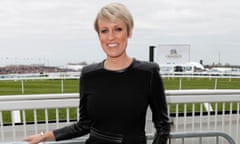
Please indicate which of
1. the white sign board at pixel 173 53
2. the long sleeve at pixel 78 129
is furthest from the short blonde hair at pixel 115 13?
the white sign board at pixel 173 53

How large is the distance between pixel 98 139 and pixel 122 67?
343mm

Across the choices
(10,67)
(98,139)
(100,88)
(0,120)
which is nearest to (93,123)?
(98,139)

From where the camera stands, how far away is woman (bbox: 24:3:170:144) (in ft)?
3.99

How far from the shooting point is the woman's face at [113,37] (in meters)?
1.20

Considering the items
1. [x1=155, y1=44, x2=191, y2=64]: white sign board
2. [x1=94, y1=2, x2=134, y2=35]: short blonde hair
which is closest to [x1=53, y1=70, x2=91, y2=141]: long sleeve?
[x1=94, y1=2, x2=134, y2=35]: short blonde hair

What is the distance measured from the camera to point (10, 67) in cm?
2117

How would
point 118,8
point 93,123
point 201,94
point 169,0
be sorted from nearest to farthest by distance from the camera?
1. point 118,8
2. point 93,123
3. point 201,94
4. point 169,0

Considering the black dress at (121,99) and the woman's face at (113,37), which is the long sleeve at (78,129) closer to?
the black dress at (121,99)

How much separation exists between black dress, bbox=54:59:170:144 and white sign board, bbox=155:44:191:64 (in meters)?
6.22

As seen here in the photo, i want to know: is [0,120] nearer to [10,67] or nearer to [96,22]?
[96,22]

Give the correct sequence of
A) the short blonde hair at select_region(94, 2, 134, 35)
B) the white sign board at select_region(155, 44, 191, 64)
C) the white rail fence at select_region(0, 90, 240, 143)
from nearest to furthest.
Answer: the short blonde hair at select_region(94, 2, 134, 35)
the white rail fence at select_region(0, 90, 240, 143)
the white sign board at select_region(155, 44, 191, 64)

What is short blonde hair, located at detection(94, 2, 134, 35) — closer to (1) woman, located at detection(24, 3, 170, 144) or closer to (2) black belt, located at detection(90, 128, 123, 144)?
(1) woman, located at detection(24, 3, 170, 144)

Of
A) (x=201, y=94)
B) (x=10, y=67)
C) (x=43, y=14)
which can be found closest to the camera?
(x=201, y=94)

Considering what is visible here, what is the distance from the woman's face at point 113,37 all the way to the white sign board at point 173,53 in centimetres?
626
